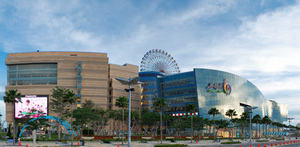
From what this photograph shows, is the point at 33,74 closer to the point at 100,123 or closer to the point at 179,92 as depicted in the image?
the point at 100,123

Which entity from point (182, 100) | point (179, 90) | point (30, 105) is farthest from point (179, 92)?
point (30, 105)

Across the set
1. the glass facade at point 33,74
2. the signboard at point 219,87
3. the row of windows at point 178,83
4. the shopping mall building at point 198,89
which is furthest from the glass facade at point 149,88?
the glass facade at point 33,74

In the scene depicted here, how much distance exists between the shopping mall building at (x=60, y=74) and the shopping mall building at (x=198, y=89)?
28.3 m

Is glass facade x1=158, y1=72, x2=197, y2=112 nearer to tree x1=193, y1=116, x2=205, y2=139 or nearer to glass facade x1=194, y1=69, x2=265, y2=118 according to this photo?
glass facade x1=194, y1=69, x2=265, y2=118

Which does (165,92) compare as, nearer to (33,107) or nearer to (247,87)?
(247,87)

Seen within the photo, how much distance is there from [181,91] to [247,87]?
51.5 meters

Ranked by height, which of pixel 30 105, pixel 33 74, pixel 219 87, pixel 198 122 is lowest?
pixel 198 122

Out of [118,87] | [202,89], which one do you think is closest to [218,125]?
[202,89]

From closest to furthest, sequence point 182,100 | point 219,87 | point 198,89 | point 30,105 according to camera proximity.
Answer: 1. point 30,105
2. point 198,89
3. point 182,100
4. point 219,87

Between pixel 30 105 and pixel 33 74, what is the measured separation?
2000 cm

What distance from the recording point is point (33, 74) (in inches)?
5517

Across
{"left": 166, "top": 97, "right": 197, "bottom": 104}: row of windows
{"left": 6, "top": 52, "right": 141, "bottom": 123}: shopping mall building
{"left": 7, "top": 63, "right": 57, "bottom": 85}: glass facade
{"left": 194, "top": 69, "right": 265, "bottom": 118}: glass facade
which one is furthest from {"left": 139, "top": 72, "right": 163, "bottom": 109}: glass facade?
{"left": 7, "top": 63, "right": 57, "bottom": 85}: glass facade

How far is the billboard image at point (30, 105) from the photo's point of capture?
4857 inches

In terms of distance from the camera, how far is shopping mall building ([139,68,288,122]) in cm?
14650
